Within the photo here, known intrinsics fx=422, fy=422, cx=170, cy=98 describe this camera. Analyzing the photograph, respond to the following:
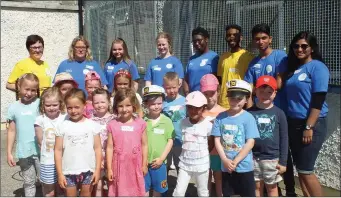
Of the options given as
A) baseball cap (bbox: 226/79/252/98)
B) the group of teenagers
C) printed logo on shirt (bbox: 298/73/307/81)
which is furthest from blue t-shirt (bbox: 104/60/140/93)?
printed logo on shirt (bbox: 298/73/307/81)

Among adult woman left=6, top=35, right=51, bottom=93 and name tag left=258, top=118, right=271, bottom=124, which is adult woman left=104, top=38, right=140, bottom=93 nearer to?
adult woman left=6, top=35, right=51, bottom=93

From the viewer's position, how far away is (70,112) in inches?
140

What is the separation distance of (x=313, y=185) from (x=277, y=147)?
62 centimetres

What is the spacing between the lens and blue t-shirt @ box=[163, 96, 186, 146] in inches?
164

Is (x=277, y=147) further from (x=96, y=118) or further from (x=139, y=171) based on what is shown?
(x=96, y=118)

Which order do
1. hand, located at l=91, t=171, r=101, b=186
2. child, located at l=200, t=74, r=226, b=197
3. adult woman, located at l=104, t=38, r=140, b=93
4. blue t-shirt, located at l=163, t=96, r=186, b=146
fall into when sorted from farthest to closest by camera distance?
adult woman, located at l=104, t=38, r=140, b=93, blue t-shirt, located at l=163, t=96, r=186, b=146, child, located at l=200, t=74, r=226, b=197, hand, located at l=91, t=171, r=101, b=186

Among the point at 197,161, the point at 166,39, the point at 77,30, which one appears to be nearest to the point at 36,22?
the point at 77,30

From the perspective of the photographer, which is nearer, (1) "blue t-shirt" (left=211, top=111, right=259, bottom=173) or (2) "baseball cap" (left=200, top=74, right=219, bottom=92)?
(1) "blue t-shirt" (left=211, top=111, right=259, bottom=173)

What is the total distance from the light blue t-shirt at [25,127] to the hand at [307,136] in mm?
2485

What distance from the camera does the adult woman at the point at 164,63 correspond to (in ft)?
16.0

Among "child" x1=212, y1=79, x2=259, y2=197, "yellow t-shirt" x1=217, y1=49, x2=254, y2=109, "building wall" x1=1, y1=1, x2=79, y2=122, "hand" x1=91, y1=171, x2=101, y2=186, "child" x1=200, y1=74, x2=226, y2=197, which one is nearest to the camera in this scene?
"child" x1=212, y1=79, x2=259, y2=197

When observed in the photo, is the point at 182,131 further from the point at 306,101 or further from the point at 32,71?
the point at 32,71

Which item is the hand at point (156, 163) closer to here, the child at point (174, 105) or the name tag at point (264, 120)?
the child at point (174, 105)

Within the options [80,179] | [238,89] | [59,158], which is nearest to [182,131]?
[238,89]
